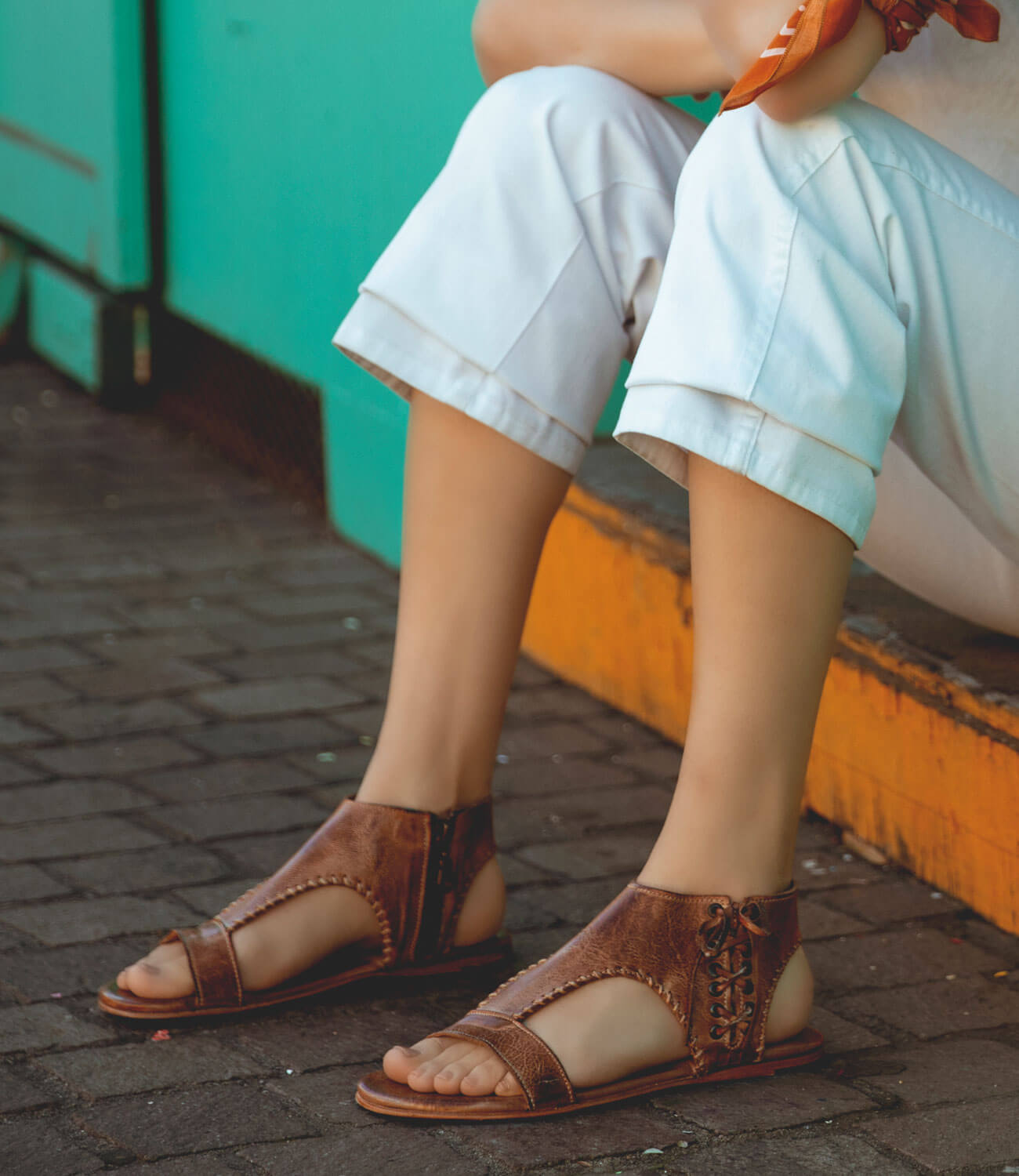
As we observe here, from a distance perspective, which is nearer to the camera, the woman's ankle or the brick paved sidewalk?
the brick paved sidewalk

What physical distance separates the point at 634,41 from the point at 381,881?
86cm

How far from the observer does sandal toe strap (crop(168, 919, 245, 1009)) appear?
5.51 ft

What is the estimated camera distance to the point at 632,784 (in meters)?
2.43

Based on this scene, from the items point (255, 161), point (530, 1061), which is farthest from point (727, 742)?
point (255, 161)

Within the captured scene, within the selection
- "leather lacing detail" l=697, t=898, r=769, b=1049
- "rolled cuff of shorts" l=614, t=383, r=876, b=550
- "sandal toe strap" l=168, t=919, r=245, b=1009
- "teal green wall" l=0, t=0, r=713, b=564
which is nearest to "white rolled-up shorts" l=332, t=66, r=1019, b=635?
"rolled cuff of shorts" l=614, t=383, r=876, b=550

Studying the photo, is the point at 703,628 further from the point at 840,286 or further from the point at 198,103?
the point at 198,103

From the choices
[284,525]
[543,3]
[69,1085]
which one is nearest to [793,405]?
[543,3]

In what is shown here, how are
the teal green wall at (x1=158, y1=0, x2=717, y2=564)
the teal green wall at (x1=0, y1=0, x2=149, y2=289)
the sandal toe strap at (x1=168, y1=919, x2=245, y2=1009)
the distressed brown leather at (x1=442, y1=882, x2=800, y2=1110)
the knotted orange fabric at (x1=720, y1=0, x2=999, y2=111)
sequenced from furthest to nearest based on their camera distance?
the teal green wall at (x1=0, y1=0, x2=149, y2=289) < the teal green wall at (x1=158, y1=0, x2=717, y2=564) < the sandal toe strap at (x1=168, y1=919, x2=245, y2=1009) < the distressed brown leather at (x1=442, y1=882, x2=800, y2=1110) < the knotted orange fabric at (x1=720, y1=0, x2=999, y2=111)

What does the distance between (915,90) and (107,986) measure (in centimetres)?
119

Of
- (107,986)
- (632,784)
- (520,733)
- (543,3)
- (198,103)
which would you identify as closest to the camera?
(107,986)

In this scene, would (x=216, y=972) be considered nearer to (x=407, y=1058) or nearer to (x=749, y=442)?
(x=407, y=1058)

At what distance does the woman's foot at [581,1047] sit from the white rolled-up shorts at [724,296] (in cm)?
43

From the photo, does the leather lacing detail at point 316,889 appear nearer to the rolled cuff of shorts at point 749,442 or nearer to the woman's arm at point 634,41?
the rolled cuff of shorts at point 749,442

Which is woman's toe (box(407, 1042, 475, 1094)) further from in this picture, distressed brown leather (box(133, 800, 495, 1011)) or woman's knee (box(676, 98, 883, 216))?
woman's knee (box(676, 98, 883, 216))
